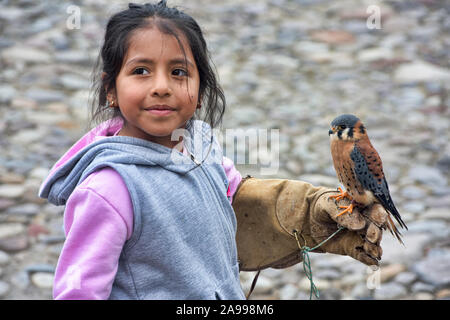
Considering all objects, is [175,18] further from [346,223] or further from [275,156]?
[275,156]

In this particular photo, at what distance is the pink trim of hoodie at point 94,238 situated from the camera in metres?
1.47

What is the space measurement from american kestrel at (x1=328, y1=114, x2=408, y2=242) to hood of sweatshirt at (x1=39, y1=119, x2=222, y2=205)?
1.37 feet

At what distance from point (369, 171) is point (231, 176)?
0.48 meters

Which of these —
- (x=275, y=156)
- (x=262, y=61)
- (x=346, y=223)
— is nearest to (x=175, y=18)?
(x=346, y=223)

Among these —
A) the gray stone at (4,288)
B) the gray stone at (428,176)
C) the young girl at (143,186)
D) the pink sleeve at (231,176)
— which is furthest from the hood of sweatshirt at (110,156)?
the gray stone at (428,176)

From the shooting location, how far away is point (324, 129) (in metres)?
4.41

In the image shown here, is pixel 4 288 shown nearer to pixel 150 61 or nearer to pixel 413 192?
pixel 150 61

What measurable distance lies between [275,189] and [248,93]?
2.79 metres

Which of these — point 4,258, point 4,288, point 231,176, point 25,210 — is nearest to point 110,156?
point 231,176

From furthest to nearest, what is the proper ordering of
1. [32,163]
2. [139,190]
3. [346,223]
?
[32,163] < [346,223] < [139,190]

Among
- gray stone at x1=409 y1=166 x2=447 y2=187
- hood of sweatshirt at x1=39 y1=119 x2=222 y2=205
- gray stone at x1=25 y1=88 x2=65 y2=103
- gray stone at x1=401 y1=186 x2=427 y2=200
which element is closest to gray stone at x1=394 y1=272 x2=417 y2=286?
gray stone at x1=401 y1=186 x2=427 y2=200

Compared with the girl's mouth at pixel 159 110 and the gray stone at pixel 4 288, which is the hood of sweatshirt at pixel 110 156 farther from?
the gray stone at pixel 4 288

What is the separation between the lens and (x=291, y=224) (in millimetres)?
2164

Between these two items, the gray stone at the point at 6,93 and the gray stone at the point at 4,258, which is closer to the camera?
the gray stone at the point at 4,258
